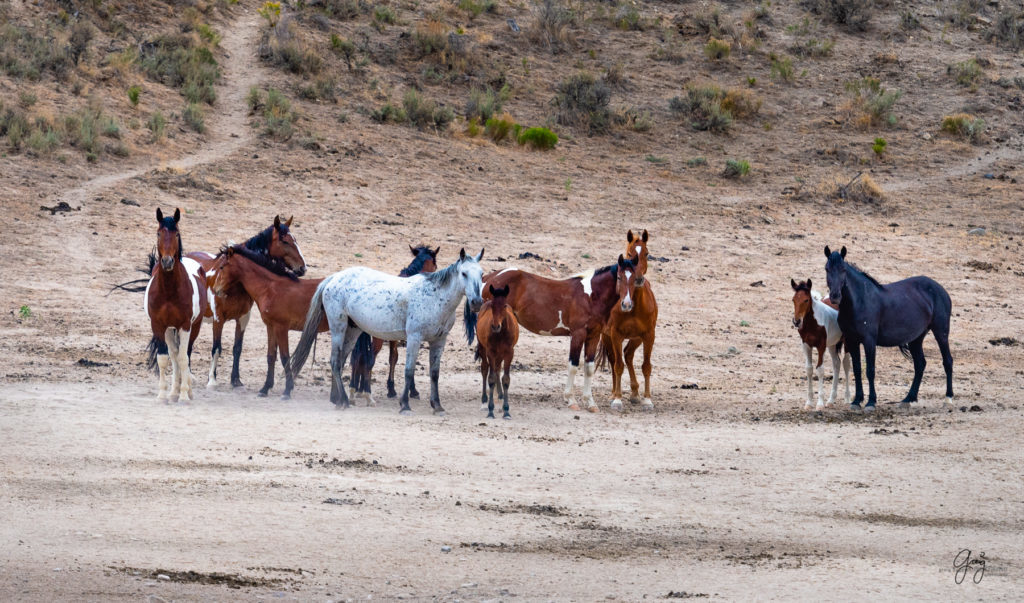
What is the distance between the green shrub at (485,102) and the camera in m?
31.2

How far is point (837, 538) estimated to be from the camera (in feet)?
28.6

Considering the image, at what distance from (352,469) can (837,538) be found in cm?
418

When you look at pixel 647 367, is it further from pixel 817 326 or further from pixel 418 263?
pixel 418 263

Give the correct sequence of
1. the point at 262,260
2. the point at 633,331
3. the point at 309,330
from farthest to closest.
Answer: the point at 633,331 < the point at 262,260 < the point at 309,330

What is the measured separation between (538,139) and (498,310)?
672 inches

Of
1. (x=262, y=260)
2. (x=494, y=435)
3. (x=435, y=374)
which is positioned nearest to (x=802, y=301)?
(x=494, y=435)

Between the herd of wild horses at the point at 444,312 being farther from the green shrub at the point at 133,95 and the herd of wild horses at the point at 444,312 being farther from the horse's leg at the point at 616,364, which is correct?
the green shrub at the point at 133,95

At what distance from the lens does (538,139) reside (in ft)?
97.2

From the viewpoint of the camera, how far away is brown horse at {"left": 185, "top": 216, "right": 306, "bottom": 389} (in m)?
14.2

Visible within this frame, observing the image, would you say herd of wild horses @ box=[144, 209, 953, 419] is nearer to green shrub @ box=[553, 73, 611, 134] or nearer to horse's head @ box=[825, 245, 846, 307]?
horse's head @ box=[825, 245, 846, 307]

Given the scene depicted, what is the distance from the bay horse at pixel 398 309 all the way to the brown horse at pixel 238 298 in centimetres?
111

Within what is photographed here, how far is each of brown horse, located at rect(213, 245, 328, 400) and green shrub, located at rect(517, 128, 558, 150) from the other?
1613 cm

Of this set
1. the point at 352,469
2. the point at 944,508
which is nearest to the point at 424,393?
the point at 352,469

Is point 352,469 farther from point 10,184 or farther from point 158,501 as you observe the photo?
point 10,184
